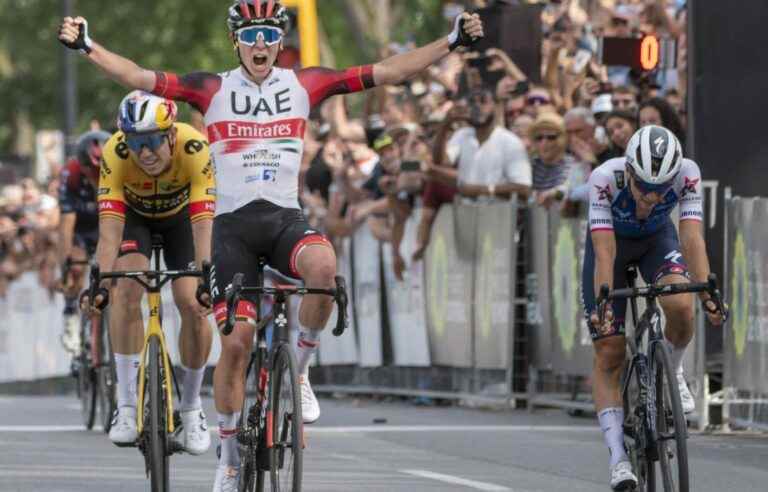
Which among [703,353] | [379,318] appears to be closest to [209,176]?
[703,353]

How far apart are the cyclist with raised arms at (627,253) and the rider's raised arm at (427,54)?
0.90m

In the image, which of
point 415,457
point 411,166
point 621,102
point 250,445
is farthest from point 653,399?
point 411,166

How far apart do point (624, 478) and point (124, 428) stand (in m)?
2.86

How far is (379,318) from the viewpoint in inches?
850

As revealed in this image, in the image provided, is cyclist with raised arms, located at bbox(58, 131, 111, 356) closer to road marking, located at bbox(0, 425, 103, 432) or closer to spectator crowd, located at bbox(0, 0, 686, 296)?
road marking, located at bbox(0, 425, 103, 432)

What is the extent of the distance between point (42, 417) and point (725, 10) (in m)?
6.40

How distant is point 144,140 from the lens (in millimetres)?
12414

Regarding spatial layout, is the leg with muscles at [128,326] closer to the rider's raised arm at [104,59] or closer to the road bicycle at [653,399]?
the rider's raised arm at [104,59]

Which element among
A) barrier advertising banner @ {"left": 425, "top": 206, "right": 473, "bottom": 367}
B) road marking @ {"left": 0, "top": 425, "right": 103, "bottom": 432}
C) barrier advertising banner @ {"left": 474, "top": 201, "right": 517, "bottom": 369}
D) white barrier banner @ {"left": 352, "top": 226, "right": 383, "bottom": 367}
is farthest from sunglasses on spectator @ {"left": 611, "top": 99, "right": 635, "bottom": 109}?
road marking @ {"left": 0, "top": 425, "right": 103, "bottom": 432}

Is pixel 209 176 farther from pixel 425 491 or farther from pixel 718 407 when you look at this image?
pixel 718 407

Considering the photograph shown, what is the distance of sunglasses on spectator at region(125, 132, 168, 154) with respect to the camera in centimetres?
1238

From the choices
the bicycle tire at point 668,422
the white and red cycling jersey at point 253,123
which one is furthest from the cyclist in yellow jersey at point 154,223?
the bicycle tire at point 668,422

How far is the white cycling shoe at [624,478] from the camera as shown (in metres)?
10.8

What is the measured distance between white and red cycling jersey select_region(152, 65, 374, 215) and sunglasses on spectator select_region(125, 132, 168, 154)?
1.08m
